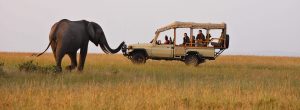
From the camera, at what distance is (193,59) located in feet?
79.5

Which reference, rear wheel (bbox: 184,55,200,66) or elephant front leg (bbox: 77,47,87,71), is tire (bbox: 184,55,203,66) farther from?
elephant front leg (bbox: 77,47,87,71)

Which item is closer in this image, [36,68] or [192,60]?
[36,68]

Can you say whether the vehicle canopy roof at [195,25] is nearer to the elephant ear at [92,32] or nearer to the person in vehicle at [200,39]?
the person in vehicle at [200,39]

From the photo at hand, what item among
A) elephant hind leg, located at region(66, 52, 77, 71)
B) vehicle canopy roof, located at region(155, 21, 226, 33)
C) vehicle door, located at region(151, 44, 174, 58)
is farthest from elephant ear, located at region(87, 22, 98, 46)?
vehicle door, located at region(151, 44, 174, 58)

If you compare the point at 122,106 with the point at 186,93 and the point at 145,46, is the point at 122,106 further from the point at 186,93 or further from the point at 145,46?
the point at 145,46

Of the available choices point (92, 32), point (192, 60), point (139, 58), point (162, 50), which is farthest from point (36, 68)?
point (192, 60)

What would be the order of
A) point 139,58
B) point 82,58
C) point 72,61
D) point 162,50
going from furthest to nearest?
point 139,58, point 162,50, point 72,61, point 82,58

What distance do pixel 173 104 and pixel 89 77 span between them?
644 cm

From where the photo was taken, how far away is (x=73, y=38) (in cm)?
1619

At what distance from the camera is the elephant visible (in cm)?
1602

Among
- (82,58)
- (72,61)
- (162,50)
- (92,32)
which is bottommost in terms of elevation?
(162,50)


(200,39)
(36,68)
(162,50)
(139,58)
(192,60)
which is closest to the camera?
(36,68)

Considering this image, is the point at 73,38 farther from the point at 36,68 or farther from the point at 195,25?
the point at 195,25

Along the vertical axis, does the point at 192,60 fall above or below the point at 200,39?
below
